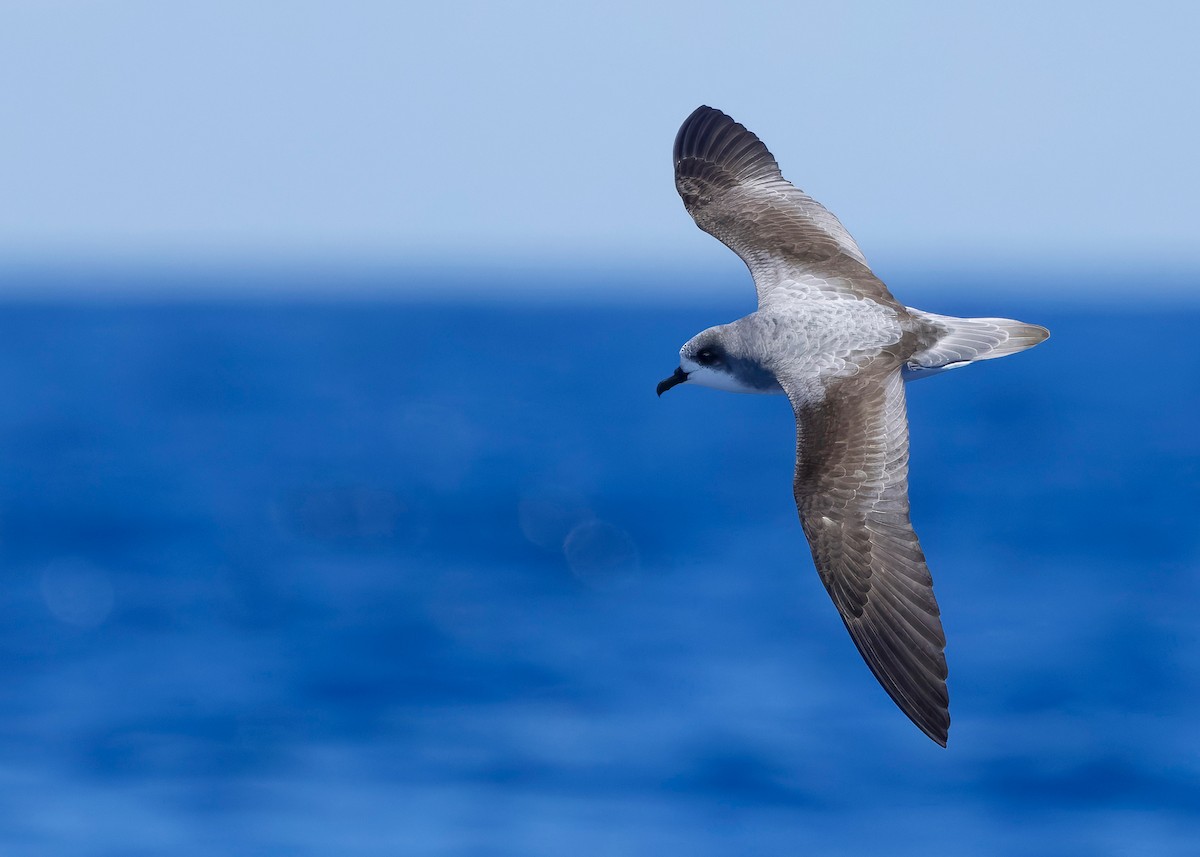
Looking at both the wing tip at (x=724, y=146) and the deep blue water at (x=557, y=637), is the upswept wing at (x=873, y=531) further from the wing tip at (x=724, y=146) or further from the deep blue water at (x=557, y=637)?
the deep blue water at (x=557, y=637)

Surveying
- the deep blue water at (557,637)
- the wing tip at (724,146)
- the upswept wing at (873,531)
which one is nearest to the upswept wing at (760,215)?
the wing tip at (724,146)

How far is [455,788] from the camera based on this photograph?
29.1 m

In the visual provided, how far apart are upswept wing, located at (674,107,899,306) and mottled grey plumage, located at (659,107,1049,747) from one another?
0.06ft

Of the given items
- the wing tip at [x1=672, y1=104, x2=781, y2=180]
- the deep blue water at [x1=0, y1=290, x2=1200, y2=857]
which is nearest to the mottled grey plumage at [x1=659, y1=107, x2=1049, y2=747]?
the wing tip at [x1=672, y1=104, x2=781, y2=180]

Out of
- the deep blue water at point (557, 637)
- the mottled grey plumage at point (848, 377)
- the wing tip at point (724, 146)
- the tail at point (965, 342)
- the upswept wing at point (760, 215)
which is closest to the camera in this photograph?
the mottled grey plumage at point (848, 377)

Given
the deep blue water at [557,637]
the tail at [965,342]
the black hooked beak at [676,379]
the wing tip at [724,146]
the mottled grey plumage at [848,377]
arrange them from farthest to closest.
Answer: the deep blue water at [557,637] < the wing tip at [724,146] < the black hooked beak at [676,379] < the tail at [965,342] < the mottled grey plumage at [848,377]

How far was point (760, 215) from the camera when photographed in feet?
46.6

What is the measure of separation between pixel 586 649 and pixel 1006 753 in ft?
34.4

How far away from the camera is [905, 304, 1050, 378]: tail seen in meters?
12.1

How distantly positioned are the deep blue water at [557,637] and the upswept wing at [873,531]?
15.8m

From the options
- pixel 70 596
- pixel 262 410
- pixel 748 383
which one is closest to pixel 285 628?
pixel 70 596

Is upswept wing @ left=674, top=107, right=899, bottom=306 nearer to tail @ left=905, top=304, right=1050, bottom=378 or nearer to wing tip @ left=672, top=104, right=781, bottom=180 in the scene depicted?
wing tip @ left=672, top=104, right=781, bottom=180

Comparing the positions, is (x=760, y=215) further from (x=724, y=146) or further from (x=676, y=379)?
(x=676, y=379)

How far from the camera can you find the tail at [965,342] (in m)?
12.1
